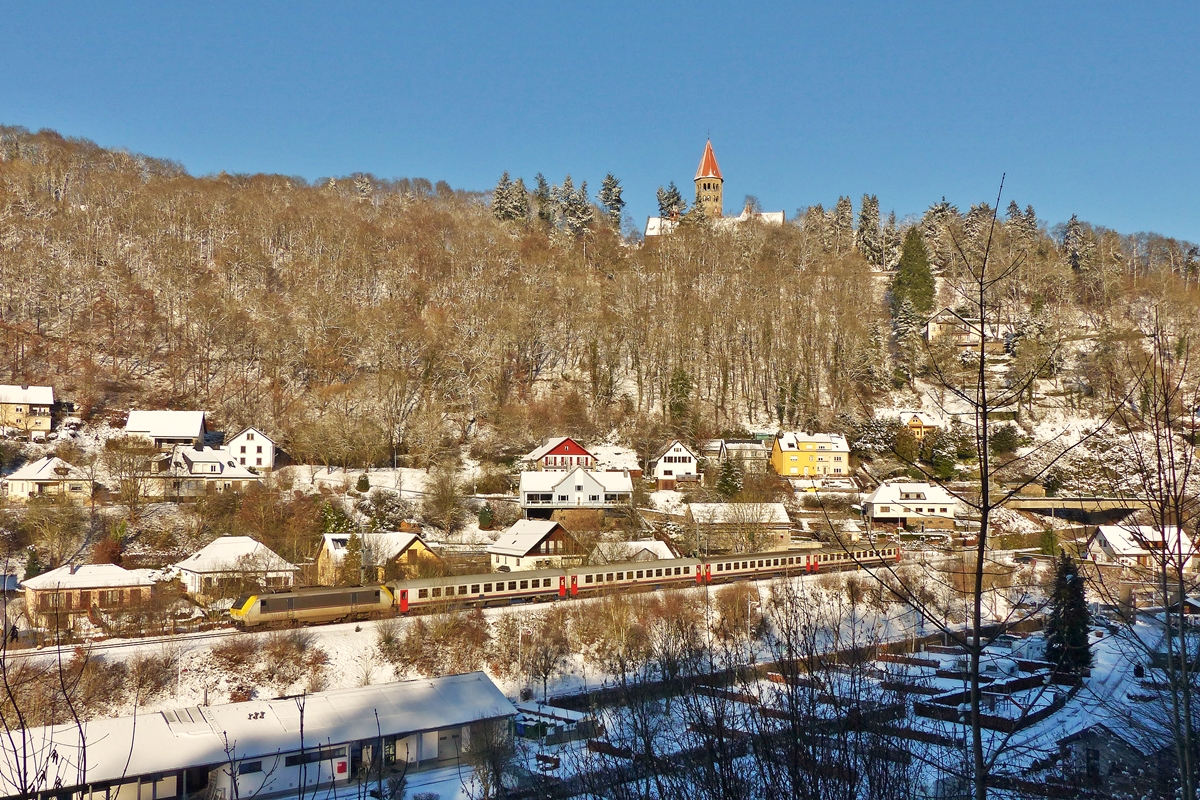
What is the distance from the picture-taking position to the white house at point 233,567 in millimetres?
28062

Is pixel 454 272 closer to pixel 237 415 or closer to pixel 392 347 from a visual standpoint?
pixel 392 347

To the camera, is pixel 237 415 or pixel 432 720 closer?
pixel 432 720

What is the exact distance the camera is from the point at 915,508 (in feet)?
140

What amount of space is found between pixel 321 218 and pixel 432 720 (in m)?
61.1

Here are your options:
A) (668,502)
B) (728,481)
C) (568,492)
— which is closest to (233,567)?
(568,492)

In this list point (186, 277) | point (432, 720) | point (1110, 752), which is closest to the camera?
point (1110, 752)

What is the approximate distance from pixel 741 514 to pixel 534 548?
390 inches

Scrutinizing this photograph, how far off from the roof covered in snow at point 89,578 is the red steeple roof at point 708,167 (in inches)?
3132

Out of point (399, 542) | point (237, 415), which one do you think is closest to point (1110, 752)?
point (399, 542)

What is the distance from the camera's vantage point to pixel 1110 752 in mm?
15953

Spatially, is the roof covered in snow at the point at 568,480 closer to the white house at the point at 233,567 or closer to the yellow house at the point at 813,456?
the yellow house at the point at 813,456

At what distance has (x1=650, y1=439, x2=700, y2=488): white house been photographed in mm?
46219

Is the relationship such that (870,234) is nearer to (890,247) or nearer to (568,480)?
(890,247)

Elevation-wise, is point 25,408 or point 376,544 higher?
point 25,408
